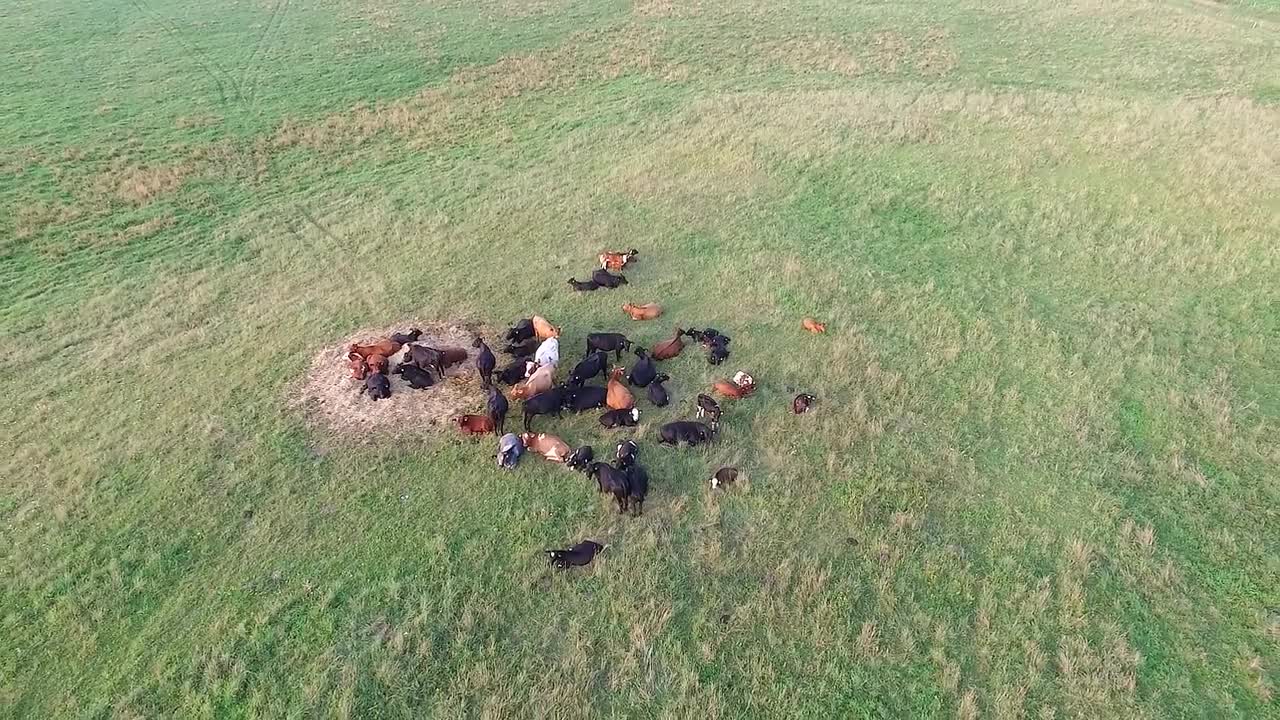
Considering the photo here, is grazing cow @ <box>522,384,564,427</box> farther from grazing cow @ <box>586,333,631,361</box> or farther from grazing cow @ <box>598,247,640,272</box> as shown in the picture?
grazing cow @ <box>598,247,640,272</box>

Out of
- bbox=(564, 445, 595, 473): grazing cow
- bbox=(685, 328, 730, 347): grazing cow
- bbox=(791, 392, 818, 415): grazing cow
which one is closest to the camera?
bbox=(564, 445, 595, 473): grazing cow

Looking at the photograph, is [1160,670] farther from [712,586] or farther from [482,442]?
[482,442]

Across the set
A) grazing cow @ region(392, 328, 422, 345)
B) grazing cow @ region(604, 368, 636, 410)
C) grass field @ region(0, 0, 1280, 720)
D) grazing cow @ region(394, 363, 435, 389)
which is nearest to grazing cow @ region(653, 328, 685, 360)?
grass field @ region(0, 0, 1280, 720)

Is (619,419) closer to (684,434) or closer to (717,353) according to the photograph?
(684,434)

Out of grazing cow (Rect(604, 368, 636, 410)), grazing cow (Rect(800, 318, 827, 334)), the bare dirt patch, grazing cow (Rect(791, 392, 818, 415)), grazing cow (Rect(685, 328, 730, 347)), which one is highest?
grazing cow (Rect(604, 368, 636, 410))

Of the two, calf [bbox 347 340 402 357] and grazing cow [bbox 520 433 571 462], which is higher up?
calf [bbox 347 340 402 357]

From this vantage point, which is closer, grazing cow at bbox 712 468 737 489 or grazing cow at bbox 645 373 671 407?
grazing cow at bbox 712 468 737 489

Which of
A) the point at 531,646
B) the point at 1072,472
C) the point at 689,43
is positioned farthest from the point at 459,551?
the point at 689,43
